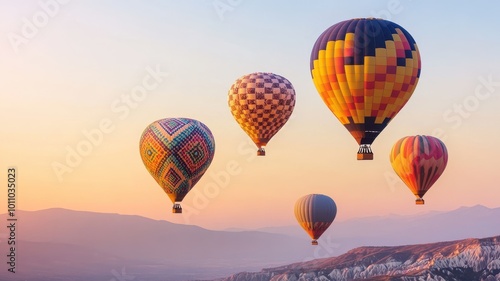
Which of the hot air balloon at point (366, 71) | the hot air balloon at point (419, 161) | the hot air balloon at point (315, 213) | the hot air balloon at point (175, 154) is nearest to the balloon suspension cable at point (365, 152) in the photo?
the hot air balloon at point (366, 71)

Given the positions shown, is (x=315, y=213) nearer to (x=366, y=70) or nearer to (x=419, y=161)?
(x=419, y=161)

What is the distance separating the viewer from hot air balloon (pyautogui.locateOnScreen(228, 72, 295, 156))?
4375 inches

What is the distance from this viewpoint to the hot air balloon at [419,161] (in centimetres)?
11738

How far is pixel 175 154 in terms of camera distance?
100938 millimetres

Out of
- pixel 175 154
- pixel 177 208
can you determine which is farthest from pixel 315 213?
pixel 175 154

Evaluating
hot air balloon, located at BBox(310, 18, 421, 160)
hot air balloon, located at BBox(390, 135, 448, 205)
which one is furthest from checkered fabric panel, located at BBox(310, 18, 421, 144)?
hot air balloon, located at BBox(390, 135, 448, 205)

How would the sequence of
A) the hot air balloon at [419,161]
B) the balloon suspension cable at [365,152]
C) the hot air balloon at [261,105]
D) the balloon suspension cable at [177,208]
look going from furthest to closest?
the hot air balloon at [419,161], the hot air balloon at [261,105], the balloon suspension cable at [177,208], the balloon suspension cable at [365,152]

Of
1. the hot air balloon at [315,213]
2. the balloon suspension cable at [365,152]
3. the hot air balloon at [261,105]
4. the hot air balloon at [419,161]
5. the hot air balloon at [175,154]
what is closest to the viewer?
the balloon suspension cable at [365,152]

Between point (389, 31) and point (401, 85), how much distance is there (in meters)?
5.78

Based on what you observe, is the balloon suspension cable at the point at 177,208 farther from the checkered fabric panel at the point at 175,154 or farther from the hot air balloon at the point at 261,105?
the hot air balloon at the point at 261,105

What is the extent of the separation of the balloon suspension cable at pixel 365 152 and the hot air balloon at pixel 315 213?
159ft

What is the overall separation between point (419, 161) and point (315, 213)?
25.3 meters

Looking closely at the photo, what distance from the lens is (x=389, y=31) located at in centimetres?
8931

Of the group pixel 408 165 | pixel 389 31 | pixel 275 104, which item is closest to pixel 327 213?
pixel 408 165
